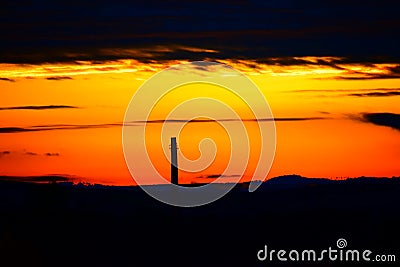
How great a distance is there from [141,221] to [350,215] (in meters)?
10.3

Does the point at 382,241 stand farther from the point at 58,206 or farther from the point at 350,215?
the point at 58,206

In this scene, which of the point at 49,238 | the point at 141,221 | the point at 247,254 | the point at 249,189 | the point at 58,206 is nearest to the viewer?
the point at 247,254

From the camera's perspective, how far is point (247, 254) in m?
53.9

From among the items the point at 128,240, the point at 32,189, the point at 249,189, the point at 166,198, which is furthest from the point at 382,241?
the point at 249,189

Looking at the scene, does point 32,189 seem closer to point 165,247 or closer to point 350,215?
point 350,215

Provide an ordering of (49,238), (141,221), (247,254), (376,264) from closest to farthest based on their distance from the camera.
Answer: (376,264) < (247,254) < (49,238) < (141,221)

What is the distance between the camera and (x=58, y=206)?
3103 inches

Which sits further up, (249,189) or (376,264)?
(249,189)

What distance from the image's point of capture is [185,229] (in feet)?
207

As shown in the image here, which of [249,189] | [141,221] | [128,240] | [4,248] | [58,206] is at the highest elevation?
[249,189]

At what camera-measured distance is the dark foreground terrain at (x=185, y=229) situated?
52.9m

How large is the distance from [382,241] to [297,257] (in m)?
5.92

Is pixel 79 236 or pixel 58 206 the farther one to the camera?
pixel 58 206

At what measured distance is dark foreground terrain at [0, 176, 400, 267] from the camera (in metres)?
52.9
